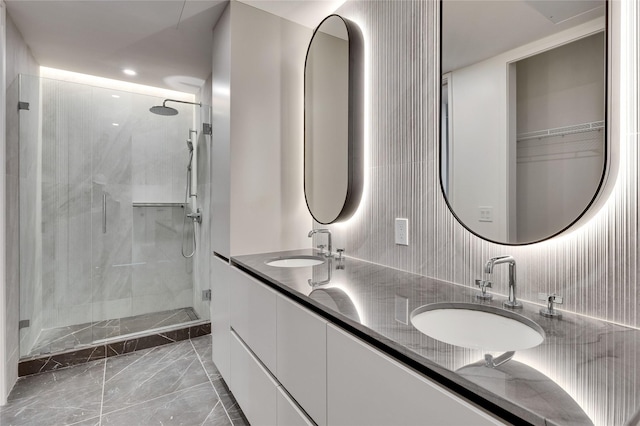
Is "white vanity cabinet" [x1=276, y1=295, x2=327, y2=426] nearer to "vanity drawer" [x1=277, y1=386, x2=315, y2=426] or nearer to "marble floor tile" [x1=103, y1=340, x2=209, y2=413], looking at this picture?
"vanity drawer" [x1=277, y1=386, x2=315, y2=426]

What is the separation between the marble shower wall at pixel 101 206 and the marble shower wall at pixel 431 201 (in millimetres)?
1882

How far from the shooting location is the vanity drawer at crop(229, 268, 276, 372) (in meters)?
1.36

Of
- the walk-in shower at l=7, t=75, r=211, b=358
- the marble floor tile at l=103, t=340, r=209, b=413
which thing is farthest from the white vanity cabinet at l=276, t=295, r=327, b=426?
the walk-in shower at l=7, t=75, r=211, b=358

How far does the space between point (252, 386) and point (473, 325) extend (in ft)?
3.65

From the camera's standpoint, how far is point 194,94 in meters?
3.46

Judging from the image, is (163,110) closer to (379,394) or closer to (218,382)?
(218,382)

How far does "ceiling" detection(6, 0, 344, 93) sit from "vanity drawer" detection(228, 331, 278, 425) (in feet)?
6.64

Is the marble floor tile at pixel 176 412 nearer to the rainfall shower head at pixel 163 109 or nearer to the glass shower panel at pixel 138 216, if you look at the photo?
the glass shower panel at pixel 138 216

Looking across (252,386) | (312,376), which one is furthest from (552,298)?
(252,386)

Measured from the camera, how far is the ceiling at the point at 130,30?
1932 mm

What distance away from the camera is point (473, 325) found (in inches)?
38.7

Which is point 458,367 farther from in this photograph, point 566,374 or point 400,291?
point 400,291

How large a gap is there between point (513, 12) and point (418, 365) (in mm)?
1149

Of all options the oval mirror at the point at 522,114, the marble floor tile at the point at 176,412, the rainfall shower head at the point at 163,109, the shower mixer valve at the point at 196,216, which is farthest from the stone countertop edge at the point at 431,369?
the rainfall shower head at the point at 163,109
